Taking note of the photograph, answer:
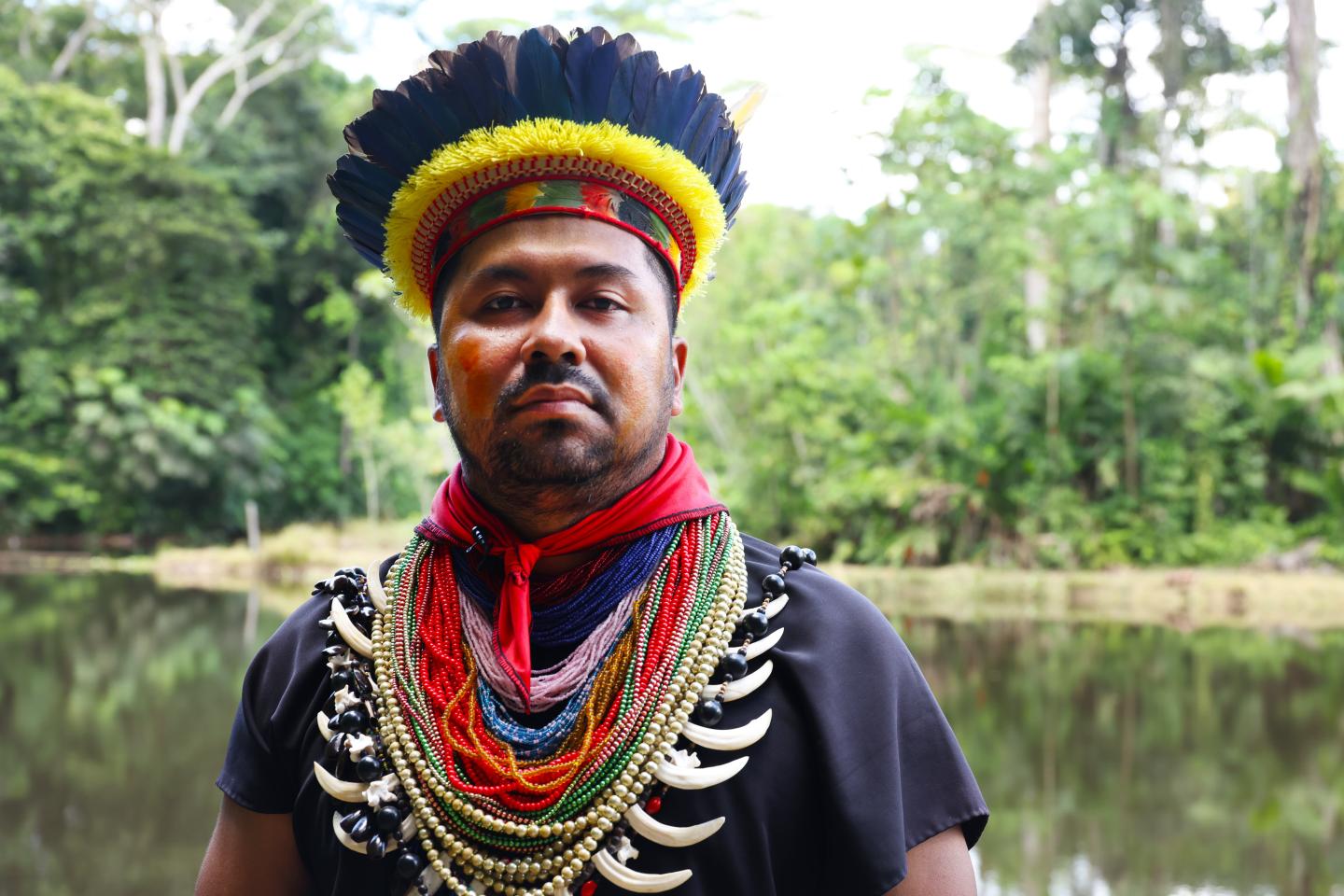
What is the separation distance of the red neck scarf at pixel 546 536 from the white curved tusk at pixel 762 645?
177mm

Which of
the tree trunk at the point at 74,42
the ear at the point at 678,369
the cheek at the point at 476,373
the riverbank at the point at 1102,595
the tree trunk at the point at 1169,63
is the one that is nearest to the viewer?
the cheek at the point at 476,373

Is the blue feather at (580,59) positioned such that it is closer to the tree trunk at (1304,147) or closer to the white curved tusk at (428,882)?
the white curved tusk at (428,882)

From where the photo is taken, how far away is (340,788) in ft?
4.49

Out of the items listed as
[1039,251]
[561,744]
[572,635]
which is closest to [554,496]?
[572,635]

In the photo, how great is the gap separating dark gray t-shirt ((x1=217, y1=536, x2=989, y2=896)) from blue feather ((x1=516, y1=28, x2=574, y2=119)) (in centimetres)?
59

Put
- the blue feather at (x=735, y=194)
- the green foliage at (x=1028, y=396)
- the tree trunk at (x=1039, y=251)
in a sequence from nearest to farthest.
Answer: the blue feather at (x=735, y=194)
the green foliage at (x=1028, y=396)
the tree trunk at (x=1039, y=251)

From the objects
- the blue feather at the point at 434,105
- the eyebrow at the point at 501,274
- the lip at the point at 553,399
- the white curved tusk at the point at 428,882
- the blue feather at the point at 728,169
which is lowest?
the white curved tusk at the point at 428,882

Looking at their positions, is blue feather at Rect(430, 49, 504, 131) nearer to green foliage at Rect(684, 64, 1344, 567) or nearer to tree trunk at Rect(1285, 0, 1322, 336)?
green foliage at Rect(684, 64, 1344, 567)

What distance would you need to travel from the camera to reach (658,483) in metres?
1.46

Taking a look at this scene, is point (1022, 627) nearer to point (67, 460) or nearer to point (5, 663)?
point (5, 663)

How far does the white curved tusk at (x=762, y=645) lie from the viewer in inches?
53.4

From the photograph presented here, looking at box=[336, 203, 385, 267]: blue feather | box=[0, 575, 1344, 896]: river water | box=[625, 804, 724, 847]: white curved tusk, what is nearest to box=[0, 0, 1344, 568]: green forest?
box=[0, 575, 1344, 896]: river water

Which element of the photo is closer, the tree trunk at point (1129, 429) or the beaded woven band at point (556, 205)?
the beaded woven band at point (556, 205)

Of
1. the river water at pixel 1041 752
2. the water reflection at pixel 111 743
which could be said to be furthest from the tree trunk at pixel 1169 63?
the water reflection at pixel 111 743
